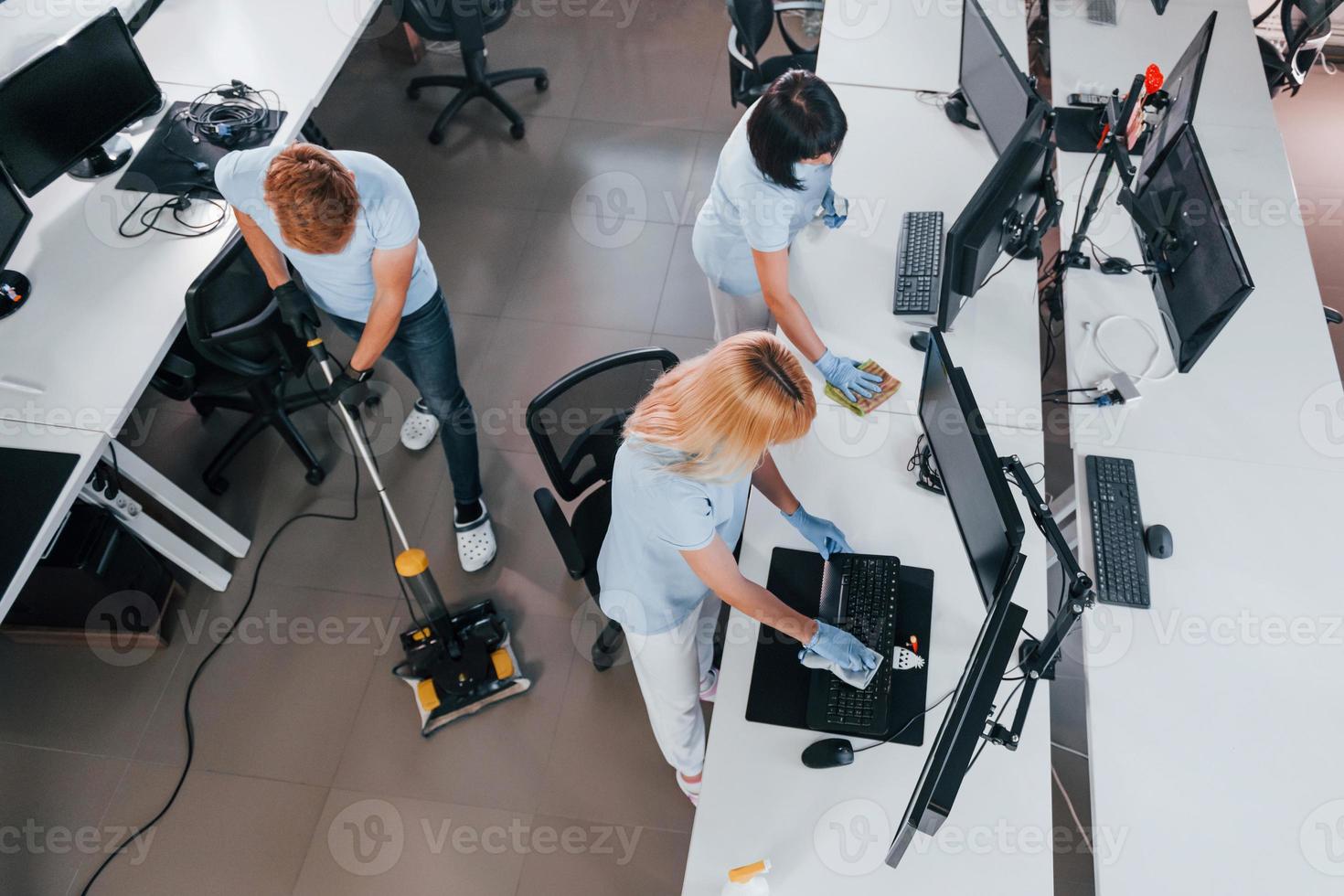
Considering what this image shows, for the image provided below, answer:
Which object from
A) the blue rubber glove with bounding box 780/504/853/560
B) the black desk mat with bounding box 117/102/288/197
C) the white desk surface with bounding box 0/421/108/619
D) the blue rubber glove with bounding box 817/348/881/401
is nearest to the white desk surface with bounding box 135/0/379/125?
the black desk mat with bounding box 117/102/288/197

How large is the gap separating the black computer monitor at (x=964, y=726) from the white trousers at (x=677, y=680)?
0.63 metres

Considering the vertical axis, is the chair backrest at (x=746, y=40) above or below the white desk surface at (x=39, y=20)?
above

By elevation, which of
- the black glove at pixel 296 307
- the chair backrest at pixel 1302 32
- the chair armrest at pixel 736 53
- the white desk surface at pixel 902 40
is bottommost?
the black glove at pixel 296 307

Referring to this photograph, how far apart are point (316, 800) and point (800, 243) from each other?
2182 millimetres

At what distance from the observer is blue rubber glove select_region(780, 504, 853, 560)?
2.12 metres

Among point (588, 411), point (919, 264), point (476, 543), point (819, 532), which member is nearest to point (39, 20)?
point (476, 543)

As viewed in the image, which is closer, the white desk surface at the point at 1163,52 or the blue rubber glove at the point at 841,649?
the blue rubber glove at the point at 841,649

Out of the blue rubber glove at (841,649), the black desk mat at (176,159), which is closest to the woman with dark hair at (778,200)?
the blue rubber glove at (841,649)

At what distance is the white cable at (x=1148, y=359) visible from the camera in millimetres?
2453

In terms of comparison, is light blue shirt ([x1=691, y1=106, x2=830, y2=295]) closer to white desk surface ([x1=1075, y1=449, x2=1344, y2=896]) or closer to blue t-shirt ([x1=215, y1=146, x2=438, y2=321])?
blue t-shirt ([x1=215, y1=146, x2=438, y2=321])

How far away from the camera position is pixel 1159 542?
2.16 metres

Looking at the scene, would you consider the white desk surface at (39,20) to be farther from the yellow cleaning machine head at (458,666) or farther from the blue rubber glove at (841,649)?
the blue rubber glove at (841,649)

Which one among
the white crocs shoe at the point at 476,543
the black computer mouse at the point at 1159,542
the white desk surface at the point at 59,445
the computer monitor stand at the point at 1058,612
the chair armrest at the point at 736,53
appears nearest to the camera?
the computer monitor stand at the point at 1058,612

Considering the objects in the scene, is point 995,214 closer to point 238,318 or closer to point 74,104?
point 238,318
